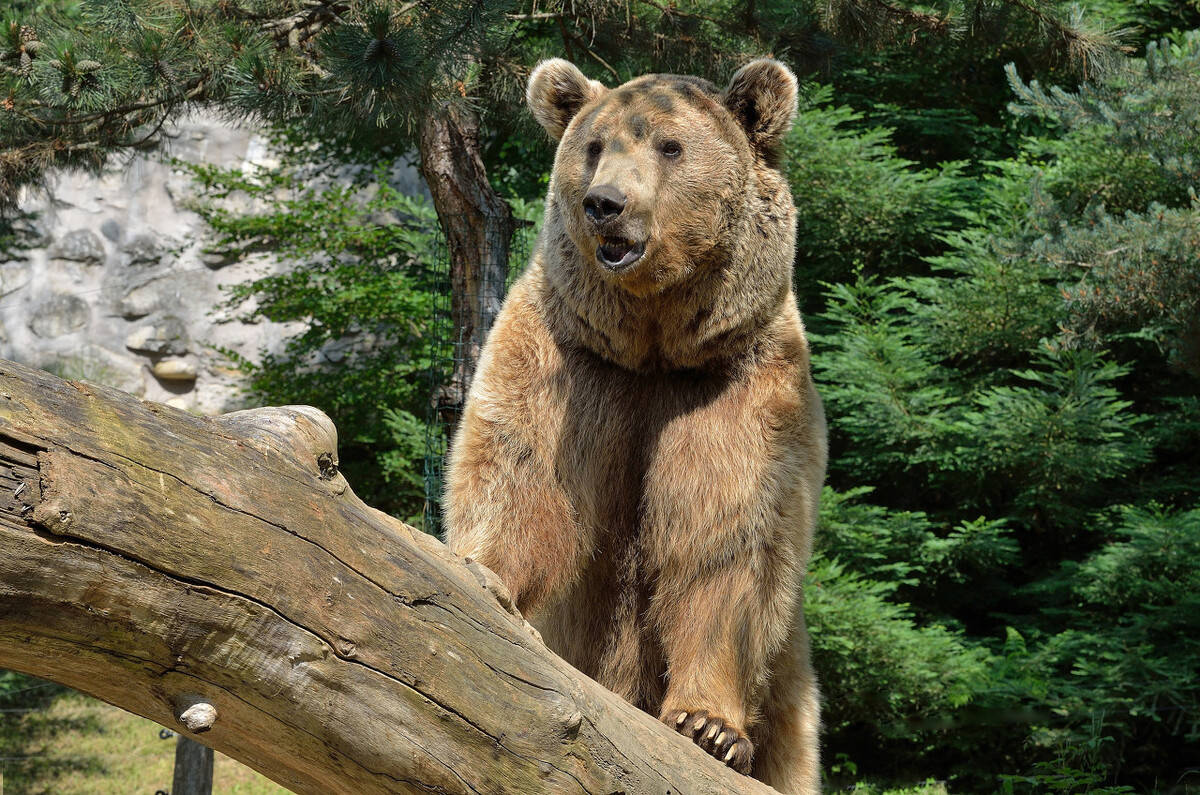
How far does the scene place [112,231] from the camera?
15.9 m

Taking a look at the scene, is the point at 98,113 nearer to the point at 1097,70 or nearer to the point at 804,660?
the point at 804,660

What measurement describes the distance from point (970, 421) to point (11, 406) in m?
7.79

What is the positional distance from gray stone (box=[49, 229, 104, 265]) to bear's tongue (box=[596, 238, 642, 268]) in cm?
1512

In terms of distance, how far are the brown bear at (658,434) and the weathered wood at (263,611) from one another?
81 centimetres

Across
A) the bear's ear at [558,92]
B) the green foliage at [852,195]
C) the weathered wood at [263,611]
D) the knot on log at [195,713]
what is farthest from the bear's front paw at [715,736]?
the green foliage at [852,195]

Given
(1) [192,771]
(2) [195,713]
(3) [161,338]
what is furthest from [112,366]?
(2) [195,713]

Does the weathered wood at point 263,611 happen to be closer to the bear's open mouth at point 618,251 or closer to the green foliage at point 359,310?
the bear's open mouth at point 618,251

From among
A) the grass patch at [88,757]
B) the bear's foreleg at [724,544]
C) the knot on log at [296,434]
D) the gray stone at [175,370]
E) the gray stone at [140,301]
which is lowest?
the grass patch at [88,757]

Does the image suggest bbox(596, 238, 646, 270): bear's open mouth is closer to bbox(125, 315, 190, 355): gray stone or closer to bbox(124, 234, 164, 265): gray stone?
bbox(125, 315, 190, 355): gray stone

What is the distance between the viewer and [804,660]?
328 cm

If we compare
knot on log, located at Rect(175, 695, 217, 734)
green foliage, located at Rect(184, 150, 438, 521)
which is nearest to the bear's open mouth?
knot on log, located at Rect(175, 695, 217, 734)

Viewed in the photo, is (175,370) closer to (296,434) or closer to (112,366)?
(112,366)

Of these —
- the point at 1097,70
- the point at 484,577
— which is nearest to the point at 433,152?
the point at 1097,70

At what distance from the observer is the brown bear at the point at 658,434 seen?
9.57ft
